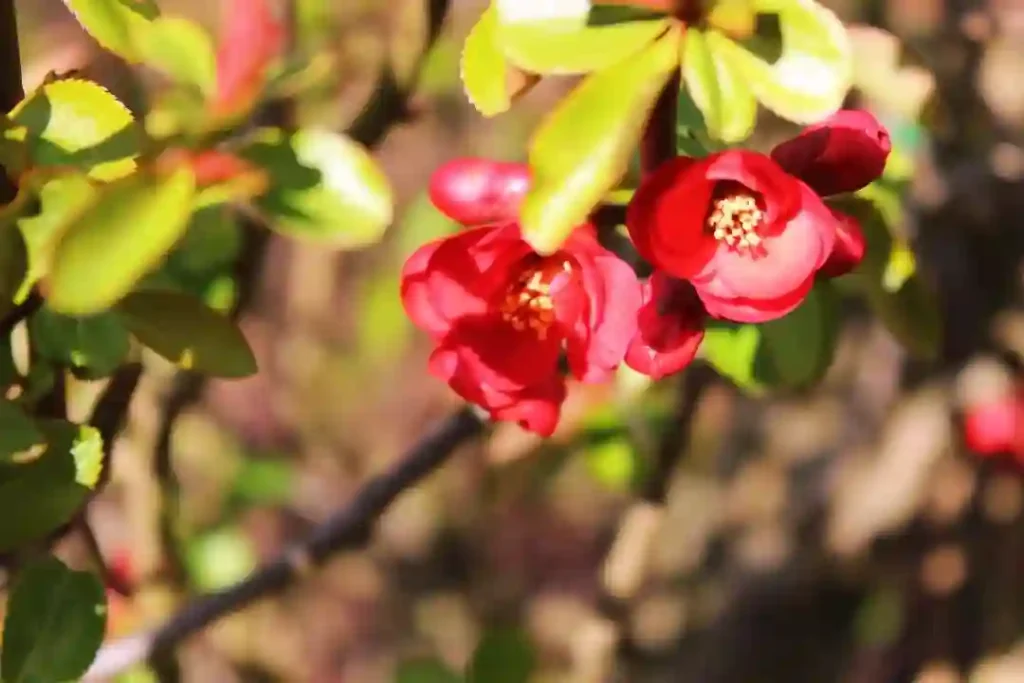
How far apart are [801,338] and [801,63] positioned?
0.75 ft

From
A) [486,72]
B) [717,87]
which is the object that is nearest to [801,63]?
[717,87]

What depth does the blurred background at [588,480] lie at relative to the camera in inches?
48.3

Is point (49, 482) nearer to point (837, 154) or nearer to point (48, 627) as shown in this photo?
point (48, 627)

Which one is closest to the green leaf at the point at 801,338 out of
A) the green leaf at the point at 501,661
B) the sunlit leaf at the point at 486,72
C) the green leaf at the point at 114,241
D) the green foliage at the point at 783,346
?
the green foliage at the point at 783,346

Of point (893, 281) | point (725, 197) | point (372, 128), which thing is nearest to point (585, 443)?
point (372, 128)

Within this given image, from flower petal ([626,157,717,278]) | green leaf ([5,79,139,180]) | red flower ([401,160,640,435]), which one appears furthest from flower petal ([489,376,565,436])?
green leaf ([5,79,139,180])

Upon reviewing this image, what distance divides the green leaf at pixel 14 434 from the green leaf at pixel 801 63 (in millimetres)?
367

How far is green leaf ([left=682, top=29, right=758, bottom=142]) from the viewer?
0.44 metres

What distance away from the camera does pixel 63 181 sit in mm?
473

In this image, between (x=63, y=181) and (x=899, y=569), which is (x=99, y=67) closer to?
(x=63, y=181)

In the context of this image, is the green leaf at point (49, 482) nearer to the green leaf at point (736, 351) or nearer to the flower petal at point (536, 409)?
the flower petal at point (536, 409)

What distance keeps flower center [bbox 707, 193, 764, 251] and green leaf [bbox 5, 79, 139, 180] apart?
27 cm

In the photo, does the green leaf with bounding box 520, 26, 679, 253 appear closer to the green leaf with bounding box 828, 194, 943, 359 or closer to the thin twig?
the green leaf with bounding box 828, 194, 943, 359

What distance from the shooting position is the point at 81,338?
583mm
